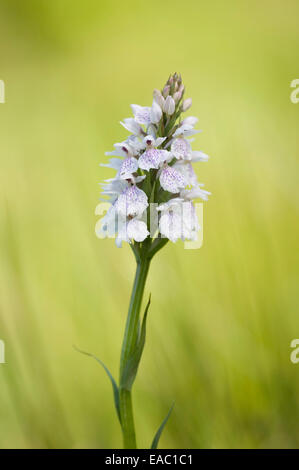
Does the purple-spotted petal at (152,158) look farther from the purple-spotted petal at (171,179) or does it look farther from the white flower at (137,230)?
→ the white flower at (137,230)

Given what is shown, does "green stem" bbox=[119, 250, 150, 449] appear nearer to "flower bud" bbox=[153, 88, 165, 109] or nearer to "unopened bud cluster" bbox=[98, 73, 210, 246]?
"unopened bud cluster" bbox=[98, 73, 210, 246]

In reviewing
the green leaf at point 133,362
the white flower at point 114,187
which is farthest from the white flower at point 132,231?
the green leaf at point 133,362

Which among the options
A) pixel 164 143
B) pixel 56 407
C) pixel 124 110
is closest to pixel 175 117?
pixel 164 143

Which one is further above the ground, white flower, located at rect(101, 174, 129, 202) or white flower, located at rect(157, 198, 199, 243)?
white flower, located at rect(101, 174, 129, 202)

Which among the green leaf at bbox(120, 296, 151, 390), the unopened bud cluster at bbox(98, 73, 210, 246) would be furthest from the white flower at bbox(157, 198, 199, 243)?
the green leaf at bbox(120, 296, 151, 390)

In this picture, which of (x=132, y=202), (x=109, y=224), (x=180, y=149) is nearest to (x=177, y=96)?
(x=180, y=149)

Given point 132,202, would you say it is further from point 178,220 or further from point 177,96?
point 177,96
